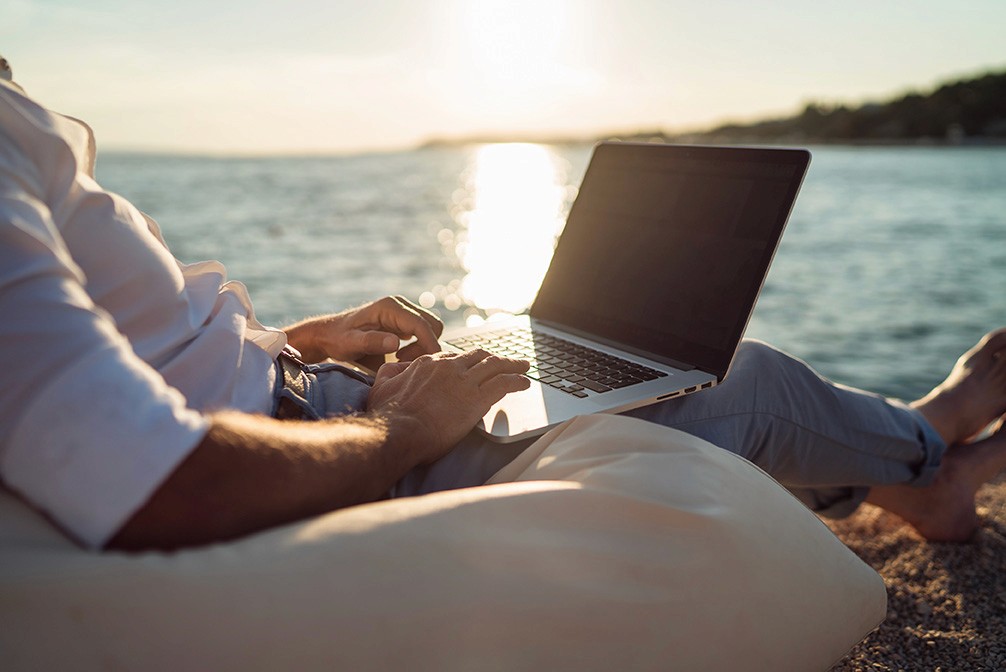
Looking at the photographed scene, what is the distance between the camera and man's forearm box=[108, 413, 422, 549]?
3.22 ft

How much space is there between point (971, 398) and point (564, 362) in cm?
140

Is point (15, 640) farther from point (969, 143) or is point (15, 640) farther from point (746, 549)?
point (969, 143)

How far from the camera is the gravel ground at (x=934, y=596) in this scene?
1880mm

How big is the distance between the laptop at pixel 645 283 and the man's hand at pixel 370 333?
0.61 feet

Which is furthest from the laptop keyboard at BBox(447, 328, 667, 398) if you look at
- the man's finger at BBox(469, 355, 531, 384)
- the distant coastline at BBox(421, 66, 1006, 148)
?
the distant coastline at BBox(421, 66, 1006, 148)

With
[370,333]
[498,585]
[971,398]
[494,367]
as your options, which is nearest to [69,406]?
[498,585]

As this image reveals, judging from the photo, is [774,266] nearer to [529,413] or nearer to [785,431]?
[785,431]

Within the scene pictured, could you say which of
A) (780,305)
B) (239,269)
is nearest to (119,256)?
(780,305)

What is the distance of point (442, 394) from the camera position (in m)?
1.47

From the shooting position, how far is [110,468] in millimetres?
933

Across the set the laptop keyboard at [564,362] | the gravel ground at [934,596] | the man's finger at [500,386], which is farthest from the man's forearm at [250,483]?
the gravel ground at [934,596]

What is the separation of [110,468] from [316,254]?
12.3 m

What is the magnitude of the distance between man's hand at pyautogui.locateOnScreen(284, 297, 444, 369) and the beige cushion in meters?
0.68

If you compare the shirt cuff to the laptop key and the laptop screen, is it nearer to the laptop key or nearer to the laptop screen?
the laptop key
